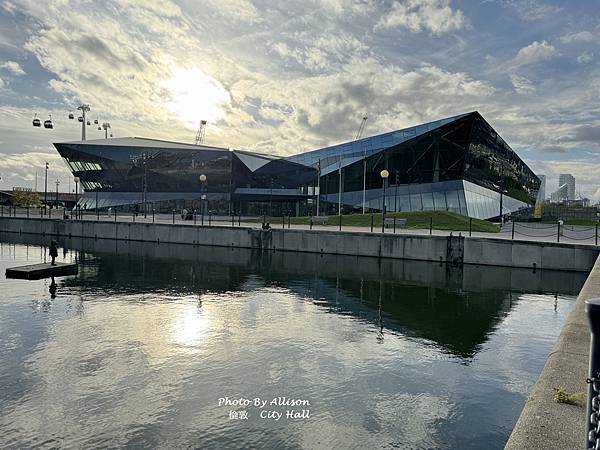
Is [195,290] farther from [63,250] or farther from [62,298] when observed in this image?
[63,250]

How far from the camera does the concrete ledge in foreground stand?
5352 mm

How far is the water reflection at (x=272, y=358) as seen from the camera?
29.9ft

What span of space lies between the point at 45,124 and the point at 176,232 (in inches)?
1983

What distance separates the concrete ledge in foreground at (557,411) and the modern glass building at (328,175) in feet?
144

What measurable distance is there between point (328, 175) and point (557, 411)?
248ft

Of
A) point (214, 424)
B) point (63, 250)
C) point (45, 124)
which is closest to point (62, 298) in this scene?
point (214, 424)

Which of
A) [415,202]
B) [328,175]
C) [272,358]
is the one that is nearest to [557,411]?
[272,358]

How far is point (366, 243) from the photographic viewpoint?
3831 centimetres

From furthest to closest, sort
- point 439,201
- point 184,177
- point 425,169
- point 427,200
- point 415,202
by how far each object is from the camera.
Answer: point 184,177, point 425,169, point 415,202, point 427,200, point 439,201

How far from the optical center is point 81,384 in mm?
11023

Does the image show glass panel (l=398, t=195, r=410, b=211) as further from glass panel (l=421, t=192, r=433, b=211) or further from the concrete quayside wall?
the concrete quayside wall

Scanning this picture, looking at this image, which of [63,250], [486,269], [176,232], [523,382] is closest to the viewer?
[523,382]

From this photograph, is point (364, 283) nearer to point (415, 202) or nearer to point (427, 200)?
point (427, 200)

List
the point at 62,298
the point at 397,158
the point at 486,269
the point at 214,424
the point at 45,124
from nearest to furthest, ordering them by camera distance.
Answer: the point at 214,424 → the point at 62,298 → the point at 486,269 → the point at 397,158 → the point at 45,124
